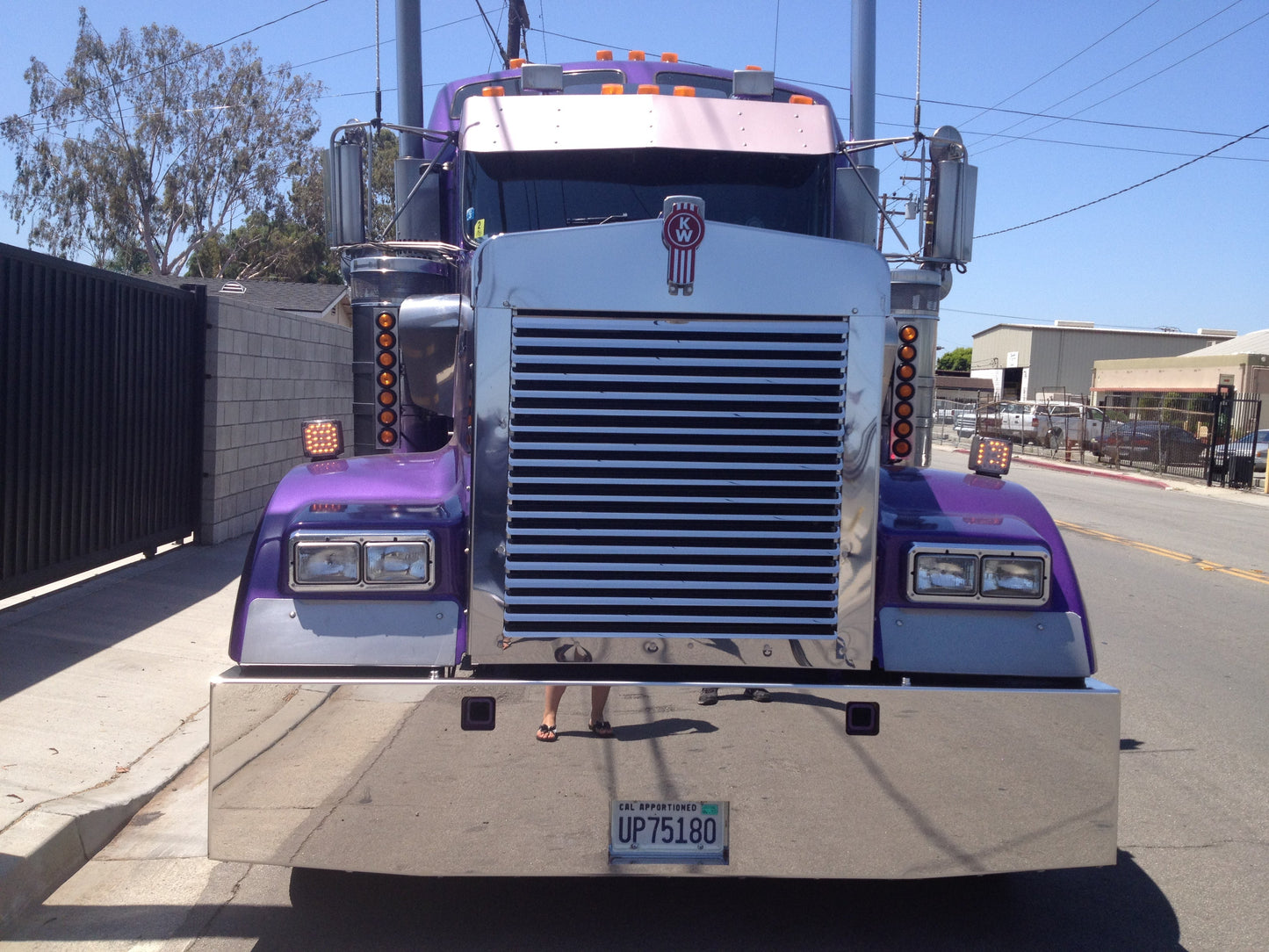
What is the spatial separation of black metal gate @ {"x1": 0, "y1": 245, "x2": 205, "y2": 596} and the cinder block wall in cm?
16

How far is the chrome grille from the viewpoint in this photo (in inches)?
133

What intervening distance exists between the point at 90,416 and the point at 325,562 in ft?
19.8

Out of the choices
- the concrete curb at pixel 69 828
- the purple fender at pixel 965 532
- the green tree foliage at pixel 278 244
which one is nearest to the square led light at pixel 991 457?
the purple fender at pixel 965 532

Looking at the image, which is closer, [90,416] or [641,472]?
[641,472]

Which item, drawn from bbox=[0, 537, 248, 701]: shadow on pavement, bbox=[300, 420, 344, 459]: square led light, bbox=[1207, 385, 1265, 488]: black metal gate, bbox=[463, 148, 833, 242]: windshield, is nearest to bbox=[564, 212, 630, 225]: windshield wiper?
bbox=[463, 148, 833, 242]: windshield

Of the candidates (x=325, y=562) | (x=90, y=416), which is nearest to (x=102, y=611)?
(x=90, y=416)

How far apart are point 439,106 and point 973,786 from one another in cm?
500

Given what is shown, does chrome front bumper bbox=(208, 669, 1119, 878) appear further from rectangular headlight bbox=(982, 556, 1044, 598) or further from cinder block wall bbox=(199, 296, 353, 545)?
cinder block wall bbox=(199, 296, 353, 545)

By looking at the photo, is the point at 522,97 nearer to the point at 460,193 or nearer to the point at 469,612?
the point at 460,193

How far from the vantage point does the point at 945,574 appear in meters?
3.54

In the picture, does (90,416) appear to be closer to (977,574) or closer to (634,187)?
(634,187)

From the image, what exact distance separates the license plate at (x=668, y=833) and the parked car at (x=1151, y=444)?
30.2 metres

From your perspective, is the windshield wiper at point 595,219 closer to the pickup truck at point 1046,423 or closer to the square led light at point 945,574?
the square led light at point 945,574

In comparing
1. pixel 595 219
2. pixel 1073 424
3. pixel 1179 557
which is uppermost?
pixel 595 219
